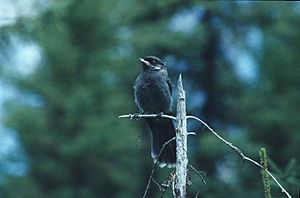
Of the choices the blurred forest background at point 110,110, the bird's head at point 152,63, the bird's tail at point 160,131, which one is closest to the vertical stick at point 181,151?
the bird's tail at point 160,131

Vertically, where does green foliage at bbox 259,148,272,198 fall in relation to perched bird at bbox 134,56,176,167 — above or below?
below

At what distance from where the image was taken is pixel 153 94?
687 cm

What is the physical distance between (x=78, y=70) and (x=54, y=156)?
175cm

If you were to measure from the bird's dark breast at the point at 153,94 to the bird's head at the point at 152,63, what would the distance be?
110 millimetres

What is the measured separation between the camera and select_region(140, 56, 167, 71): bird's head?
7.08 m

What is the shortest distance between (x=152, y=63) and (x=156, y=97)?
386 mm

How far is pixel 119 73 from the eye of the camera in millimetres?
15438

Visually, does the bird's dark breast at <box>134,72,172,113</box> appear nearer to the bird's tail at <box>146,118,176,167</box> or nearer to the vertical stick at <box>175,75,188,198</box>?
the bird's tail at <box>146,118,176,167</box>

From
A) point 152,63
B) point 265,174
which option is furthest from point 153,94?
point 265,174

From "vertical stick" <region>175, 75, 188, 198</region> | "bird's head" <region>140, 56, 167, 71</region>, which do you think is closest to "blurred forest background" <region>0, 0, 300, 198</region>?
"bird's head" <region>140, 56, 167, 71</region>

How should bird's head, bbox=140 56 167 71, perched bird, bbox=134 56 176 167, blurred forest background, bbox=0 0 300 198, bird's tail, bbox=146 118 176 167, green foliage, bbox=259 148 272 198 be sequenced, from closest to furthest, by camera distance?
green foliage, bbox=259 148 272 198 → bird's tail, bbox=146 118 176 167 → perched bird, bbox=134 56 176 167 → bird's head, bbox=140 56 167 71 → blurred forest background, bbox=0 0 300 198

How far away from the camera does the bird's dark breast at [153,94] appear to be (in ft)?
22.5

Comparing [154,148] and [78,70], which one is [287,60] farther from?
[154,148]

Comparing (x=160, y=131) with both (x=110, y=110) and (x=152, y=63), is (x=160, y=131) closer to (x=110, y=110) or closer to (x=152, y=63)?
(x=152, y=63)
